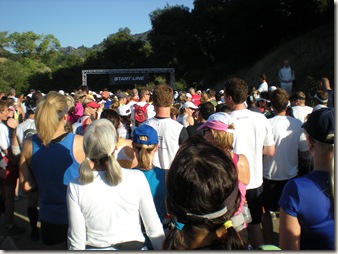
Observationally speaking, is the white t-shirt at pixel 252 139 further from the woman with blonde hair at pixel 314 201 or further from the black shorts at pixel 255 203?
the woman with blonde hair at pixel 314 201

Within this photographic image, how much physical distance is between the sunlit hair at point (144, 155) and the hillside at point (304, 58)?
15.4 meters

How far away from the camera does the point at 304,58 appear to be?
2088 cm

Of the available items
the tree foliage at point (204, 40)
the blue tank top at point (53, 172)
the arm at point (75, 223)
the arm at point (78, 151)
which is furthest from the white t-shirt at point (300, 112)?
the tree foliage at point (204, 40)

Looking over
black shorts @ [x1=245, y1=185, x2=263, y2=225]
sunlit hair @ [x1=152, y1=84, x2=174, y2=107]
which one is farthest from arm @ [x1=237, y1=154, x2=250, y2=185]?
sunlit hair @ [x1=152, y1=84, x2=174, y2=107]

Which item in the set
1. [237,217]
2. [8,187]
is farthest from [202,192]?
[8,187]

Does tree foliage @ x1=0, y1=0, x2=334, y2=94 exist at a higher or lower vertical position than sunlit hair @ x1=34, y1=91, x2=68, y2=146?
higher

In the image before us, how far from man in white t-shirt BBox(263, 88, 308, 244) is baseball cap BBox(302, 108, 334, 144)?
229 cm

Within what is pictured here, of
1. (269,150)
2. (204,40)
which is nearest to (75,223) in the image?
(269,150)

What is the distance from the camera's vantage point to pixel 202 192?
1.52 meters

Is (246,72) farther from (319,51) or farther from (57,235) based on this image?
(57,235)

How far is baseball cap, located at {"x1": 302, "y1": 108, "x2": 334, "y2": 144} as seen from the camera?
1.92m

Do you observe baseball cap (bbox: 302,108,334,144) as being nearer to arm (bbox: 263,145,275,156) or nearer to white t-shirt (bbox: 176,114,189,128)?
arm (bbox: 263,145,275,156)

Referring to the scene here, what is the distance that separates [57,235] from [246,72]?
80.4ft

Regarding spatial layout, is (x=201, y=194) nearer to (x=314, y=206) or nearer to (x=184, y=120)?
(x=314, y=206)
